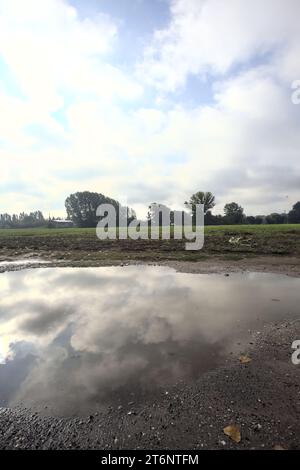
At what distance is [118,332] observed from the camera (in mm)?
5156

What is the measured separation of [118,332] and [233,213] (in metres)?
82.8

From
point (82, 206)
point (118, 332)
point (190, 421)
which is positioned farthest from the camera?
point (82, 206)

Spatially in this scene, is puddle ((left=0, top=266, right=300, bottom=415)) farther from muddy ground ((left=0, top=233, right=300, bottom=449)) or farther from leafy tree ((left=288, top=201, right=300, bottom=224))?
leafy tree ((left=288, top=201, right=300, bottom=224))

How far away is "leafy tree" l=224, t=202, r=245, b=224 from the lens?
3138 inches

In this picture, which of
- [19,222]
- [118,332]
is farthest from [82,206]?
[118,332]

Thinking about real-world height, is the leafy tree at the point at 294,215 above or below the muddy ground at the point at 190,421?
above

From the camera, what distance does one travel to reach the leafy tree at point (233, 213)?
79.7 meters

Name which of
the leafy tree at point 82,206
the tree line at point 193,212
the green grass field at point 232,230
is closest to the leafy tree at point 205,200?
the tree line at point 193,212

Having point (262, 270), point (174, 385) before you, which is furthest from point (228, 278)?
point (174, 385)

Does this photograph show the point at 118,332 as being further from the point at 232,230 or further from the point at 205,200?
the point at 205,200

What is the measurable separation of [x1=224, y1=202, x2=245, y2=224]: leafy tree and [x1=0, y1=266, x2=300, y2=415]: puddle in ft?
239

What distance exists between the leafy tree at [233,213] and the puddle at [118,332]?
73.0m

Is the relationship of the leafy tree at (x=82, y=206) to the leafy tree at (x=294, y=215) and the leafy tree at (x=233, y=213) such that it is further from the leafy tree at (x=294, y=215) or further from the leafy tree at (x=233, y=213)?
the leafy tree at (x=294, y=215)
